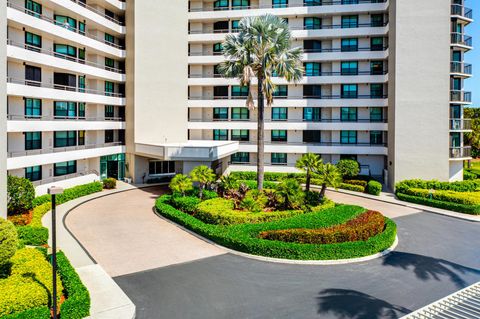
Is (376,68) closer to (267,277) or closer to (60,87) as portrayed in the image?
(60,87)

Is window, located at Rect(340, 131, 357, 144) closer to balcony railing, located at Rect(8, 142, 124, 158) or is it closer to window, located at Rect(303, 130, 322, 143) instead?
window, located at Rect(303, 130, 322, 143)

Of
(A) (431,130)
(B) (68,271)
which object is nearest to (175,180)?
(B) (68,271)

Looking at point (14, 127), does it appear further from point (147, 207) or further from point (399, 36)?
point (399, 36)

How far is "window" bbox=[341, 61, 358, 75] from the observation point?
157ft

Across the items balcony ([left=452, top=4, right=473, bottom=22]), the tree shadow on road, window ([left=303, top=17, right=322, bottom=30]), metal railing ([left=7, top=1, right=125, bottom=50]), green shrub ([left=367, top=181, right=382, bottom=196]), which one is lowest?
the tree shadow on road

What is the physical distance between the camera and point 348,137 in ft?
159

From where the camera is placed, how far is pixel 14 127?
3000 cm

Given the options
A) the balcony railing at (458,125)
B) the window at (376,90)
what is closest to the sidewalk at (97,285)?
the balcony railing at (458,125)

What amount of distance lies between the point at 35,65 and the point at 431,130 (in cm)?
3848

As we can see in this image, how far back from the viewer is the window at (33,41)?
33.7 metres

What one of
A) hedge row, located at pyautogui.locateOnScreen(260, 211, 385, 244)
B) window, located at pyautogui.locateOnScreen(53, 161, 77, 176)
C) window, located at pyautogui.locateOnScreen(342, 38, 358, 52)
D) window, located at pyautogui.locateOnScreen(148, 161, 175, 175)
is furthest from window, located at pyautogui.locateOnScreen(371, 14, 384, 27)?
window, located at pyautogui.locateOnScreen(53, 161, 77, 176)

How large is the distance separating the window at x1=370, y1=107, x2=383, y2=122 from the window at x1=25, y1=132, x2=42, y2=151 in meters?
37.3

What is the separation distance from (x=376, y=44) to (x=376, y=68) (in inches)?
117

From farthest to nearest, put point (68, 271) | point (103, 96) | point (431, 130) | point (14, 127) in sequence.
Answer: point (103, 96)
point (431, 130)
point (14, 127)
point (68, 271)
